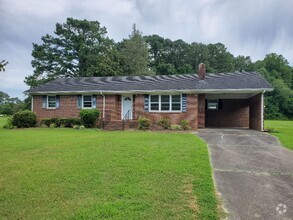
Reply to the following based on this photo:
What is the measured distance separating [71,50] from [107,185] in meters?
37.8

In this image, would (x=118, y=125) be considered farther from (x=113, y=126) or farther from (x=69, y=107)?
(x=69, y=107)

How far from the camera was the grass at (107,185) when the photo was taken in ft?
11.8

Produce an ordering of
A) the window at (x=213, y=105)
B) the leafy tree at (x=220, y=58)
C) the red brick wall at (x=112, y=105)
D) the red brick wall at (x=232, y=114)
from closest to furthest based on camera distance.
A: 1. the red brick wall at (x=112, y=105)
2. the red brick wall at (x=232, y=114)
3. the window at (x=213, y=105)
4. the leafy tree at (x=220, y=58)

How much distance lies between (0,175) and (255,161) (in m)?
7.00

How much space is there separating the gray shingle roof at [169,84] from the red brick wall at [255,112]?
4.41 feet

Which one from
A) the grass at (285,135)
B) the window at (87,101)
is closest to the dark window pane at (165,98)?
the window at (87,101)

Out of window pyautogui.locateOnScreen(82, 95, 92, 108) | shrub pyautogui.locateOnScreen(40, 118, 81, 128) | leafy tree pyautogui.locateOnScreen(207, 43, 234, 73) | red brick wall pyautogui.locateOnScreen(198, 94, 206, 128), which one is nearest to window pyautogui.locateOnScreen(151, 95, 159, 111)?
red brick wall pyautogui.locateOnScreen(198, 94, 206, 128)

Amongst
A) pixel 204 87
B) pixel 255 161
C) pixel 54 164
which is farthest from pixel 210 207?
pixel 204 87

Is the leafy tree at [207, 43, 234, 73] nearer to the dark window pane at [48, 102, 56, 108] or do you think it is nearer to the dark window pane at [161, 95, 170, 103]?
the dark window pane at [161, 95, 170, 103]

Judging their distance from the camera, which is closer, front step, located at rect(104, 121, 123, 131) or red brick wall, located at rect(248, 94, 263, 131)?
red brick wall, located at rect(248, 94, 263, 131)

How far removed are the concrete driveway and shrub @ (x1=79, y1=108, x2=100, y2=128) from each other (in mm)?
11163

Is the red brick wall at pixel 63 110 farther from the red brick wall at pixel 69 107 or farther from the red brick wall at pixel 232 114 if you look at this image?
the red brick wall at pixel 232 114

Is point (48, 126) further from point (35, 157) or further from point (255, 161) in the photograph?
point (255, 161)

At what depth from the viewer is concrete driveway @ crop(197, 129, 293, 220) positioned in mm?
3789
